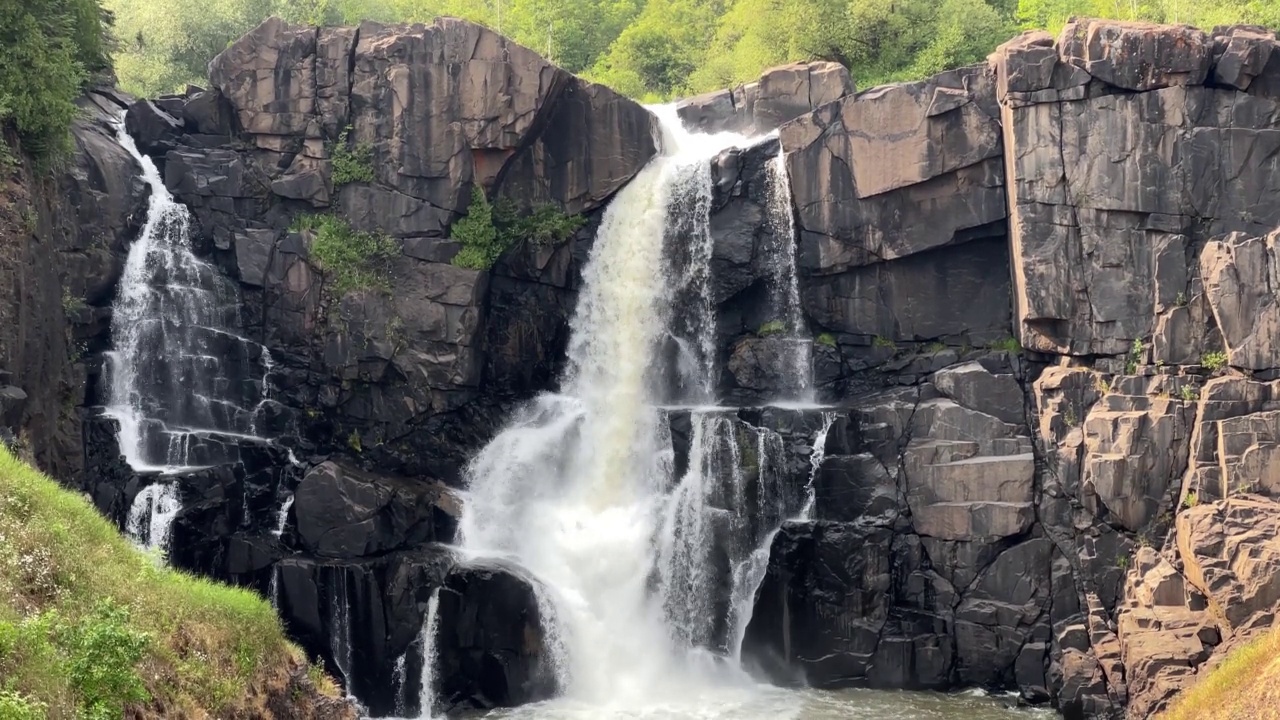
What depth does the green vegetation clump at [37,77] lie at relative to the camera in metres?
24.3

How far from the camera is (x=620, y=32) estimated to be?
5466 cm

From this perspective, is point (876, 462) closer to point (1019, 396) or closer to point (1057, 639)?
point (1019, 396)

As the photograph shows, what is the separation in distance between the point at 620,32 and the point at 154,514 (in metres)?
35.3

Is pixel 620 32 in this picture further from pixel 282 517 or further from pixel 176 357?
pixel 282 517

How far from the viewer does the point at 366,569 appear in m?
26.0

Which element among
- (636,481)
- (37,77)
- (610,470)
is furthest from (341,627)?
(37,77)

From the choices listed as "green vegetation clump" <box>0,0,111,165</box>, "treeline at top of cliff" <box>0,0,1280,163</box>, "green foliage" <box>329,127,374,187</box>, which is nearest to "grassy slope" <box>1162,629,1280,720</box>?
"treeline at top of cliff" <box>0,0,1280,163</box>

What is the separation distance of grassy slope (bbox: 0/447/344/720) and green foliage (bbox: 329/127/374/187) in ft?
45.5

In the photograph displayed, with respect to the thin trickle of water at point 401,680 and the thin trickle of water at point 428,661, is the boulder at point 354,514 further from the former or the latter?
the thin trickle of water at point 401,680

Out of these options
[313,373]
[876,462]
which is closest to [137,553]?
[313,373]

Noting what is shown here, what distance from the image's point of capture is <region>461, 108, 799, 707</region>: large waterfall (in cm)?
2634

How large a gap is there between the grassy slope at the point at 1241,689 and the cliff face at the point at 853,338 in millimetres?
1579

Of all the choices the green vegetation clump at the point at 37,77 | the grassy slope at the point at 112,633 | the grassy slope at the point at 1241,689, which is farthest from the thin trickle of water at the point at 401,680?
the grassy slope at the point at 1241,689

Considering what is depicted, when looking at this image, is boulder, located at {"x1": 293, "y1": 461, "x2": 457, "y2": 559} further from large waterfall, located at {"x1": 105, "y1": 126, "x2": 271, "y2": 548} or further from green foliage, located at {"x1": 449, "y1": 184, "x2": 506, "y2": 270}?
green foliage, located at {"x1": 449, "y1": 184, "x2": 506, "y2": 270}
